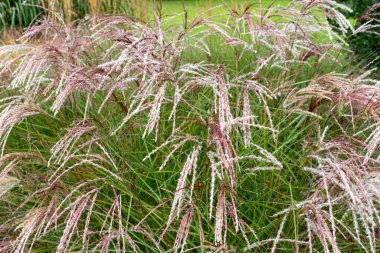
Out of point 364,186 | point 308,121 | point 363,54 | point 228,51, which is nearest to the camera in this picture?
point 364,186

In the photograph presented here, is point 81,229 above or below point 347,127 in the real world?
below

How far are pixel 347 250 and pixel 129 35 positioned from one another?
4.26ft

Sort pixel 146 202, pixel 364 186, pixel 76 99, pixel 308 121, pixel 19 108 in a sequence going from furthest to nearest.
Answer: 1. pixel 76 99
2. pixel 308 121
3. pixel 146 202
4. pixel 19 108
5. pixel 364 186

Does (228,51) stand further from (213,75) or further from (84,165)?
(213,75)

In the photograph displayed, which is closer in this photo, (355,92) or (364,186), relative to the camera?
(364,186)

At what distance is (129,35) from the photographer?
7.39 feet

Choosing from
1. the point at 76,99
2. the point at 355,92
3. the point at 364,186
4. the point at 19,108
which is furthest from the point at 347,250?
the point at 76,99

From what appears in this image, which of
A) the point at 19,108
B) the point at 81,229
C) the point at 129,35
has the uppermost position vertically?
the point at 129,35

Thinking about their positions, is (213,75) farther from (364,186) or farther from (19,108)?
(19,108)

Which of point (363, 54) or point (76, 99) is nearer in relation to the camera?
point (76, 99)

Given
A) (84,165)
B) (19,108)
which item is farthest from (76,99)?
(19,108)

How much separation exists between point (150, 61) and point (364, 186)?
33.4 inches

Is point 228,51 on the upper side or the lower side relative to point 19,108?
lower

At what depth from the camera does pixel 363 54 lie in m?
4.21
